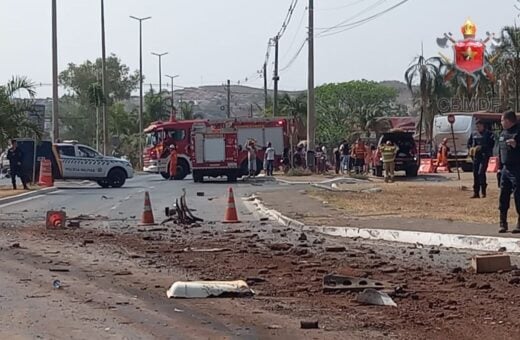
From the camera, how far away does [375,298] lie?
388 inches

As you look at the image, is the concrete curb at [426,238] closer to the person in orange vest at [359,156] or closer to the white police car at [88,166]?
the white police car at [88,166]

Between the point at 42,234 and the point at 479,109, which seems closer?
the point at 42,234

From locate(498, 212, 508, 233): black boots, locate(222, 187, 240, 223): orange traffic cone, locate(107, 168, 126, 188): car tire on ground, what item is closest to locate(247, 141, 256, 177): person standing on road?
locate(107, 168, 126, 188): car tire on ground

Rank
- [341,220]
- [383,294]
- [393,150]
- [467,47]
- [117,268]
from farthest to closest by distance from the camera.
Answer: [467,47] → [393,150] → [341,220] → [117,268] → [383,294]

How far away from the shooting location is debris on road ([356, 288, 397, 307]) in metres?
9.76

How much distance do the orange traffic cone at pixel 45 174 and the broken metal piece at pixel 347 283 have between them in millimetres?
28940

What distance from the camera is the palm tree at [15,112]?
37531mm

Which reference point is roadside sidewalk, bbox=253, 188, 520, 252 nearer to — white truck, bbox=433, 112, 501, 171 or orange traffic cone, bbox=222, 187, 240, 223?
orange traffic cone, bbox=222, 187, 240, 223

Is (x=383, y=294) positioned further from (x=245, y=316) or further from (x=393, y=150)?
(x=393, y=150)

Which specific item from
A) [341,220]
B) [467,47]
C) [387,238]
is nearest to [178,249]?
[387,238]

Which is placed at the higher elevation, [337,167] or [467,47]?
[467,47]

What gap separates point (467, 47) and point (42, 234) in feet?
162

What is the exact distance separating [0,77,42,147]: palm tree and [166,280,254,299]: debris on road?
28.3 meters

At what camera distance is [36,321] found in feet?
30.1
